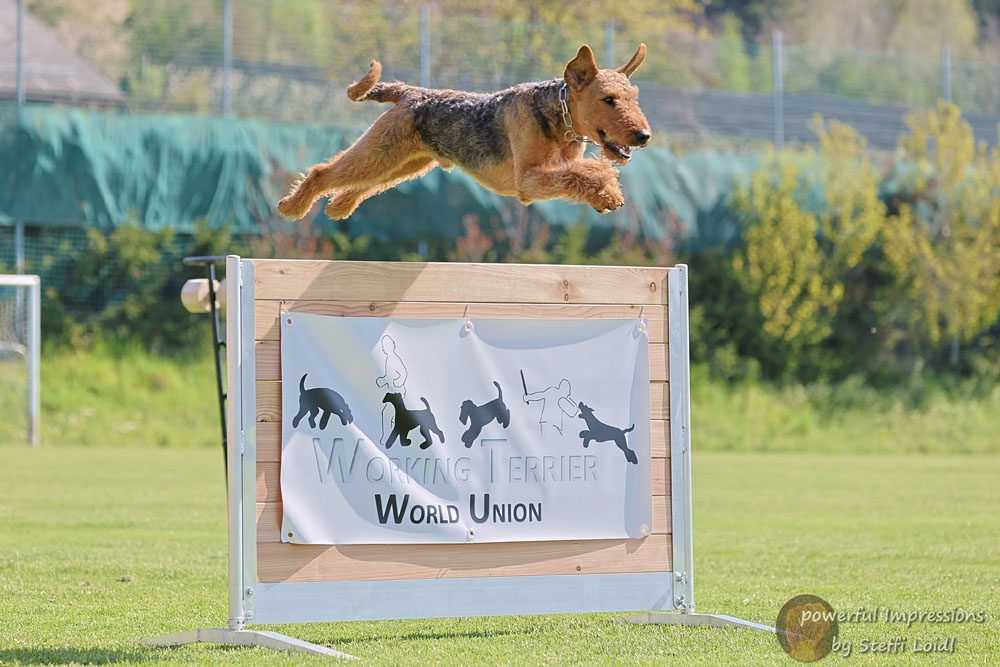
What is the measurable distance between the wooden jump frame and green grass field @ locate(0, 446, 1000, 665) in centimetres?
19

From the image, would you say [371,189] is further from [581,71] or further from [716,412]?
[716,412]

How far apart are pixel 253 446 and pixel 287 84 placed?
1605cm

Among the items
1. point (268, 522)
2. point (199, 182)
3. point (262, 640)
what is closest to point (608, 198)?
point (268, 522)

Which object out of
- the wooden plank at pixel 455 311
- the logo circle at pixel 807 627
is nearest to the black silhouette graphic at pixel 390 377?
the wooden plank at pixel 455 311

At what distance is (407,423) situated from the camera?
502cm

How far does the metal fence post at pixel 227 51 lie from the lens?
1883 cm

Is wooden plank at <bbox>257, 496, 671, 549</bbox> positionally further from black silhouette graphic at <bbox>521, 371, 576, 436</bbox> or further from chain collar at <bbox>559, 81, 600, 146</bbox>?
chain collar at <bbox>559, 81, 600, 146</bbox>

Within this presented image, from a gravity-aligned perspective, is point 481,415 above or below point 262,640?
above

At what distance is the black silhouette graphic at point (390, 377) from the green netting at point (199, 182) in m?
13.1

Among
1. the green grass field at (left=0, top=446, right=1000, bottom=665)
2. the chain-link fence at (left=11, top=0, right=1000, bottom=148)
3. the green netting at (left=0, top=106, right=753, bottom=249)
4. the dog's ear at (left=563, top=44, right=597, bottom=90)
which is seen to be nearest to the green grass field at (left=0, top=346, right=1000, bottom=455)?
the green netting at (left=0, top=106, right=753, bottom=249)

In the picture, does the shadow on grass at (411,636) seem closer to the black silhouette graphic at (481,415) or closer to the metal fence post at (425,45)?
the black silhouette graphic at (481,415)

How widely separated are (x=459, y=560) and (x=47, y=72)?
18.7 meters

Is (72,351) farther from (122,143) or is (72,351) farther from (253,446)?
(253,446)

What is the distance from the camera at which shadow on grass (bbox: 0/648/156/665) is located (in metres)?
4.75
